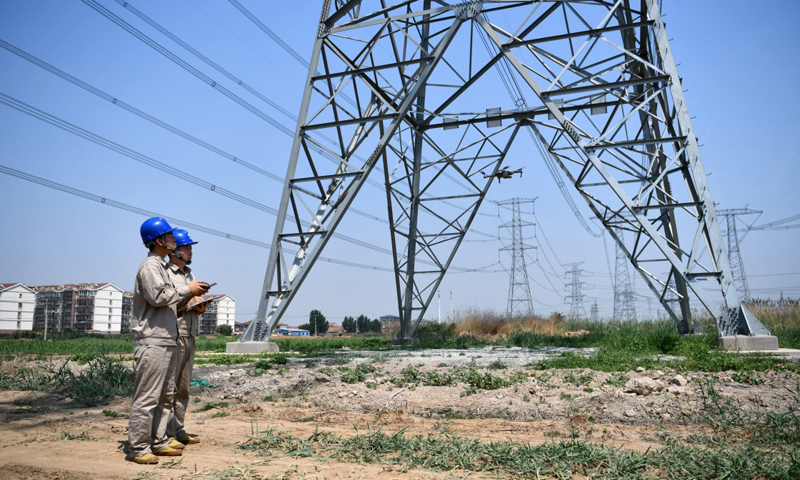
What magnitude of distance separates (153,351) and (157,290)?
535 mm

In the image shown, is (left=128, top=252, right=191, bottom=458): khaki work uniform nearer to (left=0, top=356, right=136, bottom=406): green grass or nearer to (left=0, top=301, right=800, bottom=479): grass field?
(left=0, top=301, right=800, bottom=479): grass field

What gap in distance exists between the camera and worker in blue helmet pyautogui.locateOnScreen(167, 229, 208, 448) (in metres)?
5.41

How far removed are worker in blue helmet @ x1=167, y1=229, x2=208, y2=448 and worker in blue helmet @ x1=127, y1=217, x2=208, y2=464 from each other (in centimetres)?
22

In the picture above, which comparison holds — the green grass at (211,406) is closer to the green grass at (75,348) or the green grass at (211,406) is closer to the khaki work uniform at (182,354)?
the khaki work uniform at (182,354)

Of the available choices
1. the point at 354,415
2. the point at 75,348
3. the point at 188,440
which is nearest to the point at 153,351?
the point at 188,440

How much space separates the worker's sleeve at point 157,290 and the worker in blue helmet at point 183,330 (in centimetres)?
28

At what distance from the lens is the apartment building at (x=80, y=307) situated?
84.2m

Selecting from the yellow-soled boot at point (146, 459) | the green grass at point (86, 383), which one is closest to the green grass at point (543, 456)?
the yellow-soled boot at point (146, 459)

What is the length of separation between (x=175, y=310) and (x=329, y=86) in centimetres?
1114

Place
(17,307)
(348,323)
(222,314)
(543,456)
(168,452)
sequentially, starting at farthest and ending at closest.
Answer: (222,314) → (348,323) → (17,307) → (168,452) → (543,456)

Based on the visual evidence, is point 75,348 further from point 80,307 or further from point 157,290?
point 80,307

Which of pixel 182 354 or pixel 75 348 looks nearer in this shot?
pixel 182 354

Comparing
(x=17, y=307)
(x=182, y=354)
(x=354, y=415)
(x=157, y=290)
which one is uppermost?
(x=17, y=307)

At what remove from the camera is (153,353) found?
195 inches
